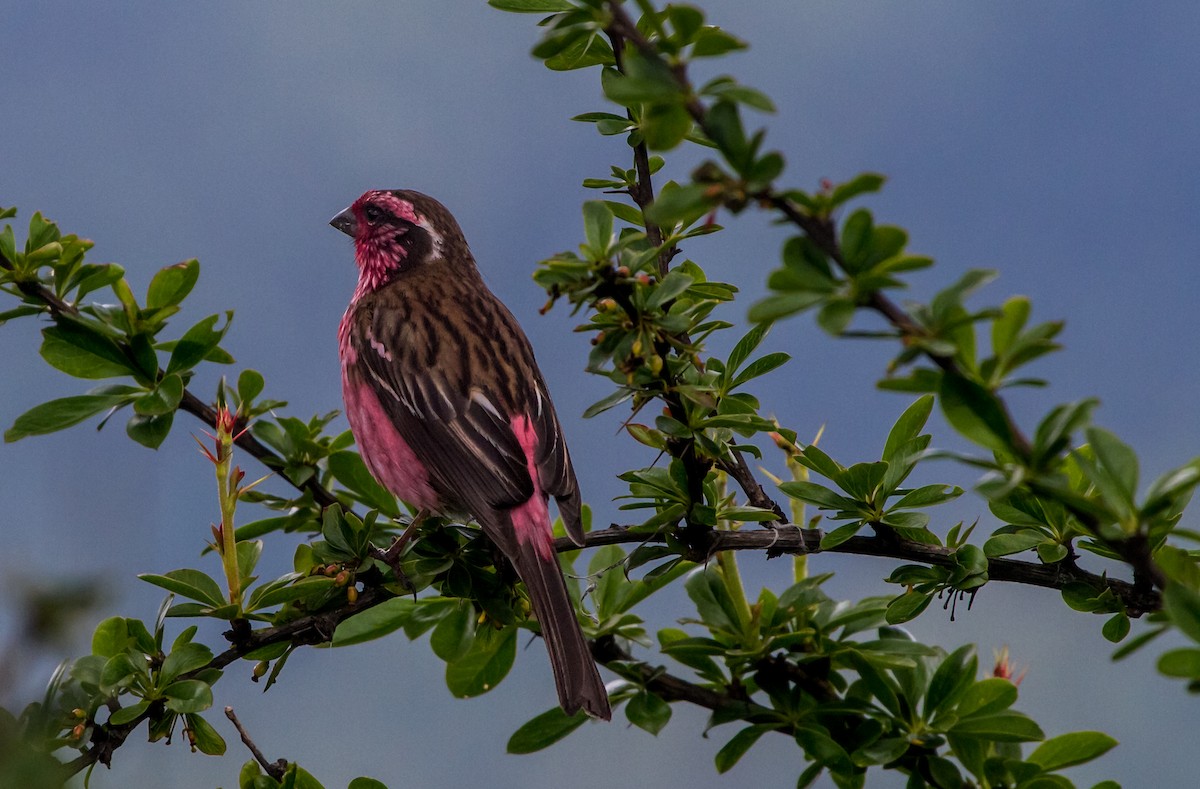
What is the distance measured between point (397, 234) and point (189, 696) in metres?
3.05

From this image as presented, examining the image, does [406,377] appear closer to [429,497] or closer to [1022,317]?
[429,497]

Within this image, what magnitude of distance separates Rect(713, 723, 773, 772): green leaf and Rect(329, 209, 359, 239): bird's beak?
356 cm

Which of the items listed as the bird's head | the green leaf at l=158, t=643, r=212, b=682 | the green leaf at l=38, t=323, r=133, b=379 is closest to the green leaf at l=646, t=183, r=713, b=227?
the green leaf at l=158, t=643, r=212, b=682

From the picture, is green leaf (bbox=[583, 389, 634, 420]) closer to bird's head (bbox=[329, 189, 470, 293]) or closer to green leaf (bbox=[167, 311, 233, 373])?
green leaf (bbox=[167, 311, 233, 373])

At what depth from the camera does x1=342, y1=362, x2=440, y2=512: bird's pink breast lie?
387 centimetres

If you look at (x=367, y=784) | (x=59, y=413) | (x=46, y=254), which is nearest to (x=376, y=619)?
(x=367, y=784)

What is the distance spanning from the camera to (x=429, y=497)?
3.85 m

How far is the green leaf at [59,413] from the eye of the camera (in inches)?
112

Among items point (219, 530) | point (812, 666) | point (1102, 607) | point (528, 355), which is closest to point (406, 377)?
point (528, 355)

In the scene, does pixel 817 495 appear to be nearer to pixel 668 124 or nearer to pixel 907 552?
pixel 907 552

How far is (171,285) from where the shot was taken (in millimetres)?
2938

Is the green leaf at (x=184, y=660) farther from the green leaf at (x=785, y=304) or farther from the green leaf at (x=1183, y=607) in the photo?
the green leaf at (x=1183, y=607)

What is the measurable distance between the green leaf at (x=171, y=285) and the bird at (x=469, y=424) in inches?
41.5

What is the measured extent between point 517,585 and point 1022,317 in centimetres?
193
